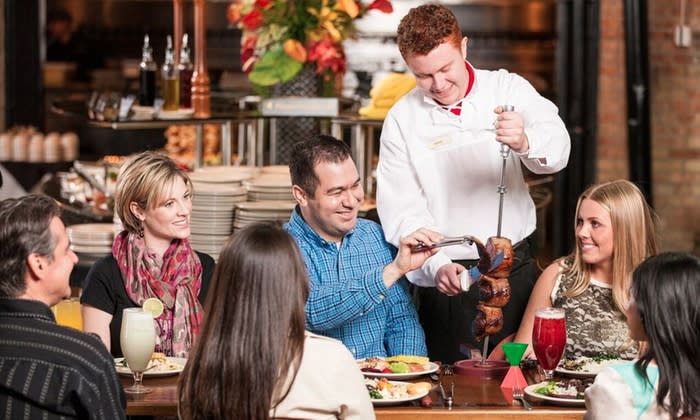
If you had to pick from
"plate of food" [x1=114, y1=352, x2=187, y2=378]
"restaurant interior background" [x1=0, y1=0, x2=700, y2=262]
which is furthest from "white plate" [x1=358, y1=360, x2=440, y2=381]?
"restaurant interior background" [x1=0, y1=0, x2=700, y2=262]

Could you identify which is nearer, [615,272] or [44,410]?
[44,410]

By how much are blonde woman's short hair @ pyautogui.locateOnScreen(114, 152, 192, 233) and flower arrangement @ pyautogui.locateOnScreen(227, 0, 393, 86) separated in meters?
1.49

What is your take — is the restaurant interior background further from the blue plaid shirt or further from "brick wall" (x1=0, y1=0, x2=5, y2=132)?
the blue plaid shirt

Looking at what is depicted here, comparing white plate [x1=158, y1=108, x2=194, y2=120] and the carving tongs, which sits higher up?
white plate [x1=158, y1=108, x2=194, y2=120]

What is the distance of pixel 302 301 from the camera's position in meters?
2.74

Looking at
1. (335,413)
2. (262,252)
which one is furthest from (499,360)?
(262,252)

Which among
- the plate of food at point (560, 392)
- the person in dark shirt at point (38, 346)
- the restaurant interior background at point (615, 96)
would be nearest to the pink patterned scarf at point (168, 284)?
the person in dark shirt at point (38, 346)

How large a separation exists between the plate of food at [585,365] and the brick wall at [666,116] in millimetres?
4667

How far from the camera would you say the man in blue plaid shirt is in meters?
3.58

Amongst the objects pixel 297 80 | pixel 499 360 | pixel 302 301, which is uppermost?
pixel 297 80

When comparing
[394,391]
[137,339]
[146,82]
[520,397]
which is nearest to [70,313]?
[137,339]

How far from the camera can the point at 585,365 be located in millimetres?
3459

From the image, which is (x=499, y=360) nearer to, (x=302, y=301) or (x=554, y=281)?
(x=554, y=281)

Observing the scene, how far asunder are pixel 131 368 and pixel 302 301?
0.70 metres
